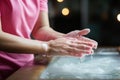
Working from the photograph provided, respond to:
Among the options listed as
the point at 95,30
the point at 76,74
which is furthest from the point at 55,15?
the point at 76,74

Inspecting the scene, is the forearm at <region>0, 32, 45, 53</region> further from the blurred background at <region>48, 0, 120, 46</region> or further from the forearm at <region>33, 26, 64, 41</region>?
the blurred background at <region>48, 0, 120, 46</region>

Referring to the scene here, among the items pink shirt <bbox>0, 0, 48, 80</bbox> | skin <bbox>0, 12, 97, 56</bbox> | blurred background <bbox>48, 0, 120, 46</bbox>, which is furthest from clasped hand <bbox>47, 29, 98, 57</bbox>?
blurred background <bbox>48, 0, 120, 46</bbox>

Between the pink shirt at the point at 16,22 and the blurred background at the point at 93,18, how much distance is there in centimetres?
247

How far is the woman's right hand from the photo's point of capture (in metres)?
1.20

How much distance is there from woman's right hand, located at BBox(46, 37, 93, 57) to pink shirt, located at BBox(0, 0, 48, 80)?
177 millimetres

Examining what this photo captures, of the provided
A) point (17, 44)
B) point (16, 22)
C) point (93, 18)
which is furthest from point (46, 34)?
point (93, 18)

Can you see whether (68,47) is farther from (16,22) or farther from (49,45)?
(16,22)

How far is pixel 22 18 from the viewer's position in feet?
4.32

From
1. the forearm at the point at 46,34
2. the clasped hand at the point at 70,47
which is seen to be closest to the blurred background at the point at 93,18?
the forearm at the point at 46,34

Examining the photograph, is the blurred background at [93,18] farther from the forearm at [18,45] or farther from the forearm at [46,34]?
the forearm at [18,45]

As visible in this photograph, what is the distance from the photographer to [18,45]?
116 centimetres

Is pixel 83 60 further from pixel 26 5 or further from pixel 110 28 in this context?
pixel 110 28

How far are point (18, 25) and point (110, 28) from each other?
2779mm

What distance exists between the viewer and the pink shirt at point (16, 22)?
4.10ft
